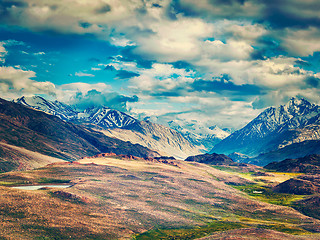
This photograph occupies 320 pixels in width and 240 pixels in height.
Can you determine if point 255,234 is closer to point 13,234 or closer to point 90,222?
point 90,222

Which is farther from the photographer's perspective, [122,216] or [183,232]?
[122,216]

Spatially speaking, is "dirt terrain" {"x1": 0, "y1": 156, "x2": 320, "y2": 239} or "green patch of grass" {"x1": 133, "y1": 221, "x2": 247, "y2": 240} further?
"green patch of grass" {"x1": 133, "y1": 221, "x2": 247, "y2": 240}

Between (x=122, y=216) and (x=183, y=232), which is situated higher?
(x=183, y=232)

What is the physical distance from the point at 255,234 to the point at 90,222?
65.5 meters

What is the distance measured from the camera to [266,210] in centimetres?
19075

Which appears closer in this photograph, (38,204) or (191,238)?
(191,238)

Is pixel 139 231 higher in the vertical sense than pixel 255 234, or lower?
lower

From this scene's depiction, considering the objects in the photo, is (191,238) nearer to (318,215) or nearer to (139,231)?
(139,231)

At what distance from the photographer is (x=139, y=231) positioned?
131625 mm

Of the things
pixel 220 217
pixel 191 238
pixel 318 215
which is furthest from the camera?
pixel 318 215

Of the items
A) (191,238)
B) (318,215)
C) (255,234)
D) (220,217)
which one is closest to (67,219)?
(191,238)

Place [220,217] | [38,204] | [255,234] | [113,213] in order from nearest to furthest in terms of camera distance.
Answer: [255,234]
[38,204]
[113,213]
[220,217]

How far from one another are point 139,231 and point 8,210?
5301cm

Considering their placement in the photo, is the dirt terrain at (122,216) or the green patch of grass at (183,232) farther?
the green patch of grass at (183,232)
